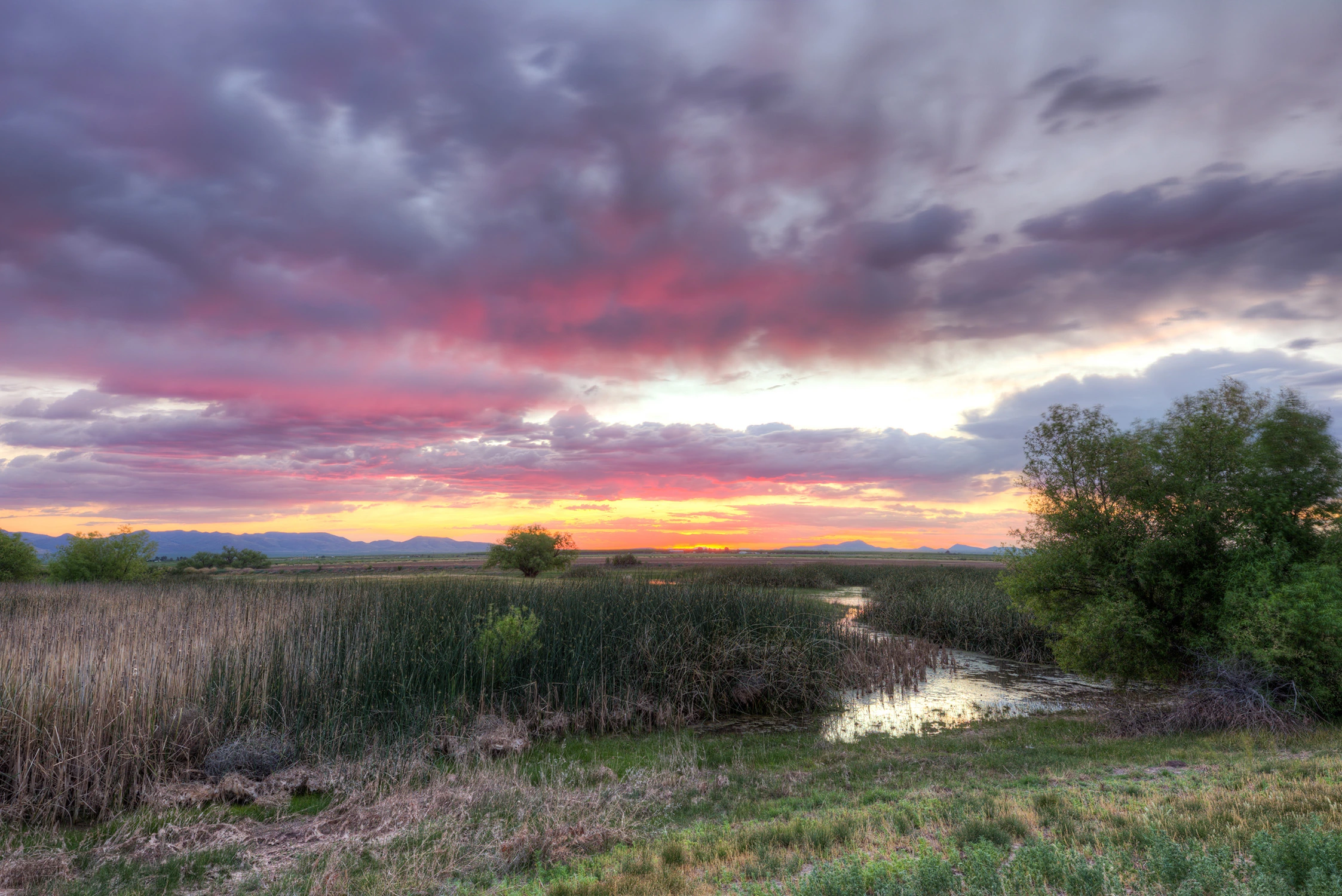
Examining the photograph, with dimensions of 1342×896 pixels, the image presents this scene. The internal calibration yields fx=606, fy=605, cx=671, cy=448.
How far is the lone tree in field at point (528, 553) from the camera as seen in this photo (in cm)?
5006

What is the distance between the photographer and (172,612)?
59.3 ft

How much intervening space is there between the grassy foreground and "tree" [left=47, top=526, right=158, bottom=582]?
3770cm

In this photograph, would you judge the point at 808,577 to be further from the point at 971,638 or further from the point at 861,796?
the point at 861,796

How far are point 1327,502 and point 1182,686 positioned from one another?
5523 mm

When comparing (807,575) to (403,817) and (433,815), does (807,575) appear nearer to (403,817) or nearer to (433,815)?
(433,815)

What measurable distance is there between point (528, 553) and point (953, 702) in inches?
1543

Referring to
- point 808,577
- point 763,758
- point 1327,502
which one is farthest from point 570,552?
point 1327,502

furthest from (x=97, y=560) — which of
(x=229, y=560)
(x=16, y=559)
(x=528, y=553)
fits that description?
(x=229, y=560)

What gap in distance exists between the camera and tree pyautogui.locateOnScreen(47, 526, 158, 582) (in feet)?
119

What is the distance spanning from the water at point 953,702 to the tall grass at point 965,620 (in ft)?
8.51

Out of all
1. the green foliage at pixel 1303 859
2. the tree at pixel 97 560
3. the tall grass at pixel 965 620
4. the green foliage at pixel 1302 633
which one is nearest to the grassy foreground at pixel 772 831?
the green foliage at pixel 1303 859

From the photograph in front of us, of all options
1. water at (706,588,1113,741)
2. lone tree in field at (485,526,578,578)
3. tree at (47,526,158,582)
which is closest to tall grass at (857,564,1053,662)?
water at (706,588,1113,741)

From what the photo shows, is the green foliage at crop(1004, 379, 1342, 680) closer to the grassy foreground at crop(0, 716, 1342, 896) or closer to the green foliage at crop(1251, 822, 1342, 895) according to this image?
the grassy foreground at crop(0, 716, 1342, 896)

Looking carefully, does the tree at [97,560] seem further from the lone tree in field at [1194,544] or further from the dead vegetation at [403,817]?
the lone tree in field at [1194,544]
